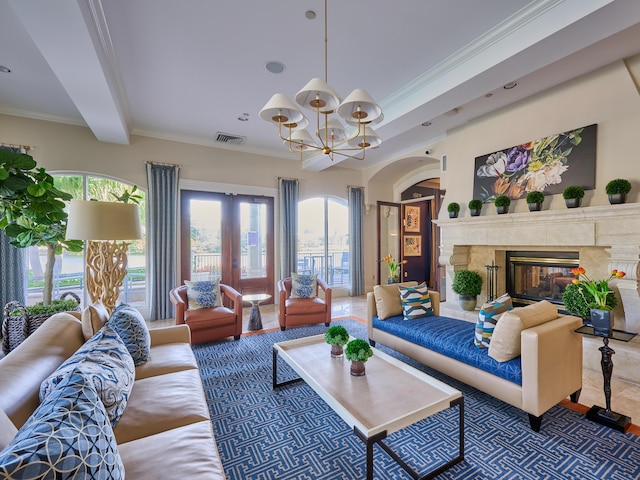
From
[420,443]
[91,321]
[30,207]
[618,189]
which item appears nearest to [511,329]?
[420,443]

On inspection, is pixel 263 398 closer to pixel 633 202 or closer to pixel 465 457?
pixel 465 457

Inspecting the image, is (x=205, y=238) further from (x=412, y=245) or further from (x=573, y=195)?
(x=573, y=195)

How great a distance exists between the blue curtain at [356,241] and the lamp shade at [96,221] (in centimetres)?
518

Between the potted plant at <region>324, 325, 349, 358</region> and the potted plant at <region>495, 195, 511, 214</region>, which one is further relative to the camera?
the potted plant at <region>495, 195, 511, 214</region>

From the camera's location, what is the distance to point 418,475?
172 centimetres

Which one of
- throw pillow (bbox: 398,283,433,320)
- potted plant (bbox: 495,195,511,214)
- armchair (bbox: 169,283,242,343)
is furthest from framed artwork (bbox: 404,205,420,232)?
armchair (bbox: 169,283,242,343)

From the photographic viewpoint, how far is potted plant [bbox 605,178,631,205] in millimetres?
3033

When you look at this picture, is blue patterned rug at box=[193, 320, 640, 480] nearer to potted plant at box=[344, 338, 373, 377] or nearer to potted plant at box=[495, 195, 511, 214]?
potted plant at box=[344, 338, 373, 377]

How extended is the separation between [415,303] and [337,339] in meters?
1.32

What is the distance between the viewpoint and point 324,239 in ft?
22.9

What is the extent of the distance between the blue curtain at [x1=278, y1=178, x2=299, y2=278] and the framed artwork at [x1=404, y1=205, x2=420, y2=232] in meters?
2.97

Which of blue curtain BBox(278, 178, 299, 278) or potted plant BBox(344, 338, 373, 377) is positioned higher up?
blue curtain BBox(278, 178, 299, 278)

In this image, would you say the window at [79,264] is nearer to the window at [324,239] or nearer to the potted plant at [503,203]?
the window at [324,239]

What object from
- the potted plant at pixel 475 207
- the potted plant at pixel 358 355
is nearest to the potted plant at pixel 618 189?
the potted plant at pixel 475 207
